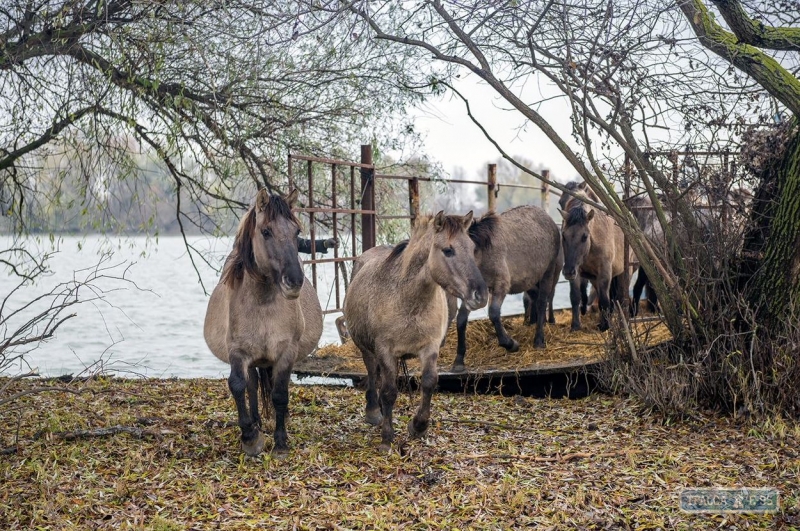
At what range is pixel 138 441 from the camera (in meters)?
5.67

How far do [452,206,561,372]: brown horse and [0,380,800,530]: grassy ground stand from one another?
125 centimetres

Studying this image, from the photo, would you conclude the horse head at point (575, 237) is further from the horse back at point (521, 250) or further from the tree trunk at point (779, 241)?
the tree trunk at point (779, 241)

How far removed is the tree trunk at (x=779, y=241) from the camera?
6043 mm

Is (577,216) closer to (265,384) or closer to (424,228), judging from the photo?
(424,228)

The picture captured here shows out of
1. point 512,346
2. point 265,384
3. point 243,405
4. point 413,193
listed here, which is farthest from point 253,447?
point 413,193

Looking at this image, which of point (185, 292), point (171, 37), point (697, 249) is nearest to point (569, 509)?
point (697, 249)

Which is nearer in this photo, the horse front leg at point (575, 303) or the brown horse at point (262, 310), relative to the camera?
the brown horse at point (262, 310)

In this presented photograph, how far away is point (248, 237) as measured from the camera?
5176mm

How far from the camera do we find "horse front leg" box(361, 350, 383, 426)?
6.19 meters

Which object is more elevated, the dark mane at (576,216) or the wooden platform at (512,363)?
the dark mane at (576,216)

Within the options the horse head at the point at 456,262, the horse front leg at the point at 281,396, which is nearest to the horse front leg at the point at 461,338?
the horse head at the point at 456,262

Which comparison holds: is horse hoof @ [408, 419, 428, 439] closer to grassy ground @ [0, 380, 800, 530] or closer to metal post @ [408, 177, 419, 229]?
grassy ground @ [0, 380, 800, 530]

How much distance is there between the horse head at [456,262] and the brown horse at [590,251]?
3211 mm

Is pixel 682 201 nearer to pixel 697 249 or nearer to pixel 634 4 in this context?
pixel 697 249
